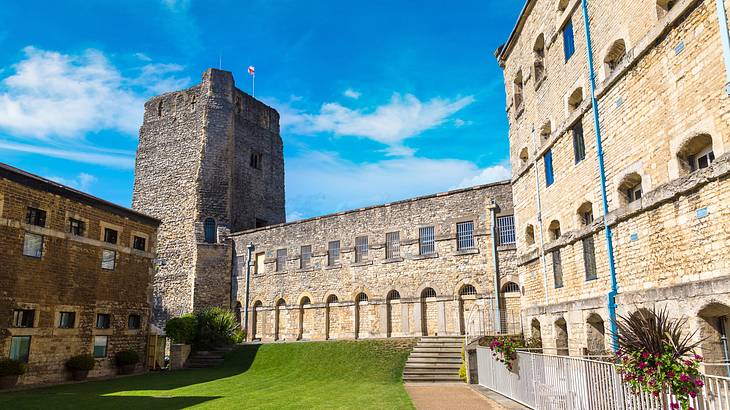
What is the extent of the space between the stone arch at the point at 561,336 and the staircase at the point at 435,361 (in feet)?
11.4

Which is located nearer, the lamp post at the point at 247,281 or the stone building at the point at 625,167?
the stone building at the point at 625,167

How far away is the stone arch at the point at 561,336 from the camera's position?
1517 cm

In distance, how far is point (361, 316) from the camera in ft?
87.7

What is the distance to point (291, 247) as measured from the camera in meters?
30.4

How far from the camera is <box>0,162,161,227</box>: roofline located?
61.0 feet

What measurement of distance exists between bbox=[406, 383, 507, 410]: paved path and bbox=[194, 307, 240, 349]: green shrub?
42.8ft

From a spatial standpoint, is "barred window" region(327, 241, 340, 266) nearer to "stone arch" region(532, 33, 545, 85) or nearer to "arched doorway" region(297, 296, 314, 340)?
"arched doorway" region(297, 296, 314, 340)

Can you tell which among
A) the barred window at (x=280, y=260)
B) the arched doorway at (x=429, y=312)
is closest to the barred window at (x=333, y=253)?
the barred window at (x=280, y=260)

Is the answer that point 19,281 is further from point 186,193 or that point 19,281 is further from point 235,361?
point 186,193

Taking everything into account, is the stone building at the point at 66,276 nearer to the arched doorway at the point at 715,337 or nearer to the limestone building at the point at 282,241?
the limestone building at the point at 282,241

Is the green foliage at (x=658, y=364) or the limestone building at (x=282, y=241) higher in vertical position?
the limestone building at (x=282, y=241)

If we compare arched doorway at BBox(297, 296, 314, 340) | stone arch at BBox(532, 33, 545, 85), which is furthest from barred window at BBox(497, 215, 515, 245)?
arched doorway at BBox(297, 296, 314, 340)

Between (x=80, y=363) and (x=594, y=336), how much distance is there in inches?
701

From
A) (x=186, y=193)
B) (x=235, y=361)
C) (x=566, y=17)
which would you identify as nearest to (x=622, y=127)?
(x=566, y=17)
